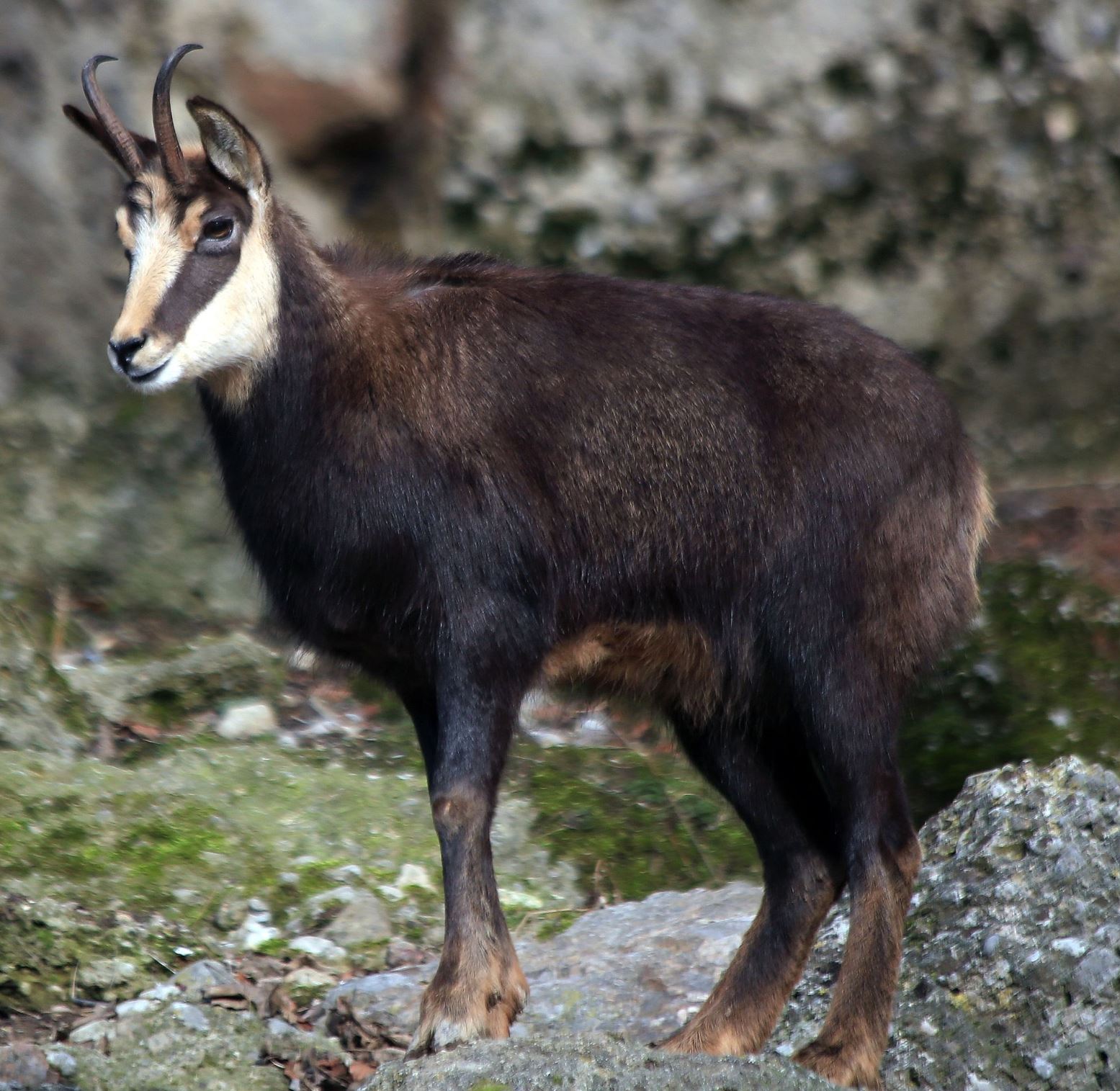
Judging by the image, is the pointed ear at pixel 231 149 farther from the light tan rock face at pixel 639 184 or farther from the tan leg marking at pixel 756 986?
the light tan rock face at pixel 639 184

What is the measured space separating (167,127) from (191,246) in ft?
0.94

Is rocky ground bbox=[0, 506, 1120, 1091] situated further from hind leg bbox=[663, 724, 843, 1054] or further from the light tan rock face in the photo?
the light tan rock face

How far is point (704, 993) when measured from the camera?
4.96 m

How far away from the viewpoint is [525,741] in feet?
22.6

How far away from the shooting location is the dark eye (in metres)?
4.31

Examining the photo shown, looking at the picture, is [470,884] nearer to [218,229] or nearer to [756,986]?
[756,986]

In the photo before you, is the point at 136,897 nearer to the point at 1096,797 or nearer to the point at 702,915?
the point at 702,915

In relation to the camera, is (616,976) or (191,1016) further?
(616,976)

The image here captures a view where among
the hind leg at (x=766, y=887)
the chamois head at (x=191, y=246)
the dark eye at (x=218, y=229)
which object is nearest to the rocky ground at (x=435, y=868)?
the hind leg at (x=766, y=887)

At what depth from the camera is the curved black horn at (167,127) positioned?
418 cm

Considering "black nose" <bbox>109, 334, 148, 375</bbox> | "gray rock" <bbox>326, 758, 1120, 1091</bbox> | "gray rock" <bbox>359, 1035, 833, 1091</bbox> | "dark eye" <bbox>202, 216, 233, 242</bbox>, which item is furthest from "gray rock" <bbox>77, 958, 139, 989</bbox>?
"dark eye" <bbox>202, 216, 233, 242</bbox>

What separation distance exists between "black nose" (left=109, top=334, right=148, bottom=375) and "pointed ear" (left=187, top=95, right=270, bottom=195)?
535 mm

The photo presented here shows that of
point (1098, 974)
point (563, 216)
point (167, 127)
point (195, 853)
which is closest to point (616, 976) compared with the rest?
point (1098, 974)

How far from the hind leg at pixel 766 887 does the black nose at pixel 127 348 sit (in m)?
1.78
